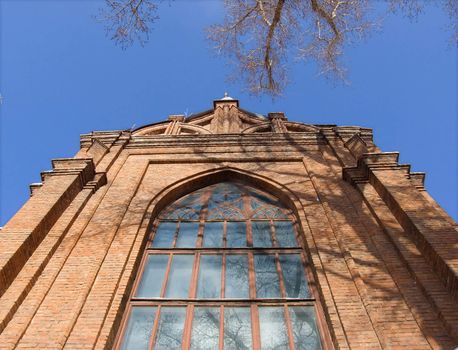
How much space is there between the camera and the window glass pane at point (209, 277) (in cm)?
637

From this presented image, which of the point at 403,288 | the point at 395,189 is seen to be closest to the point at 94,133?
the point at 395,189

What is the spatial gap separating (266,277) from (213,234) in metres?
1.56

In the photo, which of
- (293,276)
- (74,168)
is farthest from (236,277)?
(74,168)

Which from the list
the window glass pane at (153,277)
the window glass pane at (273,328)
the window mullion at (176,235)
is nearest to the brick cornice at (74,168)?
the window mullion at (176,235)

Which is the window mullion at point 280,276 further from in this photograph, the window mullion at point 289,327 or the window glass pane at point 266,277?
the window mullion at point 289,327

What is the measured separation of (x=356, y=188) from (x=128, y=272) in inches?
→ 167

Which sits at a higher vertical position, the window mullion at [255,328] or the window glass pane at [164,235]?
the window glass pane at [164,235]

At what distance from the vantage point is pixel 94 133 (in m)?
11.2

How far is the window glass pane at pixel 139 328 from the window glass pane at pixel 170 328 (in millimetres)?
131

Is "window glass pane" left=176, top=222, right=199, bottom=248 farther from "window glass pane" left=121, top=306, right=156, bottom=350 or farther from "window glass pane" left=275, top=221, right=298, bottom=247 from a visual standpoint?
"window glass pane" left=121, top=306, right=156, bottom=350

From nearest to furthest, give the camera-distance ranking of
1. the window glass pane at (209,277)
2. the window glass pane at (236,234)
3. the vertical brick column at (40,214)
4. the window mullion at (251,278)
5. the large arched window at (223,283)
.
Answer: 1. the large arched window at (223,283)
2. the vertical brick column at (40,214)
3. the window mullion at (251,278)
4. the window glass pane at (209,277)
5. the window glass pane at (236,234)

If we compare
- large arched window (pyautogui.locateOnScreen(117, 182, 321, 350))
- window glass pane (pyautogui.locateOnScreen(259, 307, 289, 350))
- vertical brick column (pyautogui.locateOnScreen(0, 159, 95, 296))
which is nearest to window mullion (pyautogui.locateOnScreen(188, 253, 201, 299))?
large arched window (pyautogui.locateOnScreen(117, 182, 321, 350))

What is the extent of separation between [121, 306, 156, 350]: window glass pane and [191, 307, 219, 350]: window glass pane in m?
0.55

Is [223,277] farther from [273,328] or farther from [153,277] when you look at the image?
[273,328]
